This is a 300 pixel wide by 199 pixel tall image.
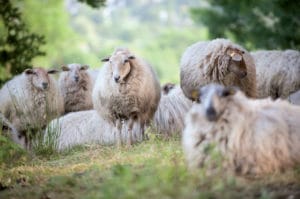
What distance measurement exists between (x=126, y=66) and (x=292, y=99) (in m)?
2.94

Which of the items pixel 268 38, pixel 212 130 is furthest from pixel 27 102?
pixel 268 38

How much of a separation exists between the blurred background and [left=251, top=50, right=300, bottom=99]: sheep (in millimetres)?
2130

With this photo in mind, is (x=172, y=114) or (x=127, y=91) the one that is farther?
(x=172, y=114)

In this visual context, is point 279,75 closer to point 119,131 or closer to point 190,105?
point 190,105

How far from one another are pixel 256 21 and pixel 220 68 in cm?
1172

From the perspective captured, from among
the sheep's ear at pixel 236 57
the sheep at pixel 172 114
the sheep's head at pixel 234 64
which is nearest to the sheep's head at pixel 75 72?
the sheep at pixel 172 114

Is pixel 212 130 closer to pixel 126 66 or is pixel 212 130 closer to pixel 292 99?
pixel 126 66

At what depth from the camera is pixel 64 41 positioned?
3788 cm

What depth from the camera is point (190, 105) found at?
35.7ft

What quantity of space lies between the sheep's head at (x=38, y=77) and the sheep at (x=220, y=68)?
282cm

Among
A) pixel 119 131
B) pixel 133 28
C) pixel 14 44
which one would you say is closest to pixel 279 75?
pixel 119 131

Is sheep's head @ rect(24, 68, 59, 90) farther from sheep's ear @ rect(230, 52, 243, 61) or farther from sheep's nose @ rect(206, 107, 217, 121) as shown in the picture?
sheep's nose @ rect(206, 107, 217, 121)

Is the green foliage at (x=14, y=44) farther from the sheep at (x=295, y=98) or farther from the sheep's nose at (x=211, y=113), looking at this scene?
the sheep's nose at (x=211, y=113)

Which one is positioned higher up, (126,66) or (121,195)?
(126,66)
